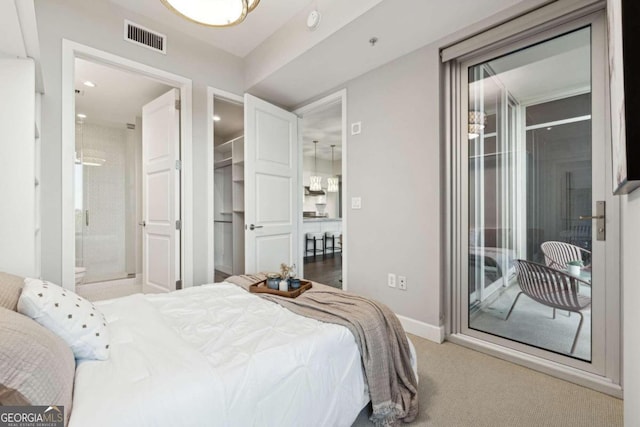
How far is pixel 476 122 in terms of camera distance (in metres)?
2.39

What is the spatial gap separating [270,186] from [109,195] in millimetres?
3163

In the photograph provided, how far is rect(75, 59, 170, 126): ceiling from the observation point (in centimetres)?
316

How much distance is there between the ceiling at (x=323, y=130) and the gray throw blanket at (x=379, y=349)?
312 centimetres

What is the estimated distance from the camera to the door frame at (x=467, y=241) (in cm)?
171

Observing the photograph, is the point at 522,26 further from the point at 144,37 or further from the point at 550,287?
the point at 144,37

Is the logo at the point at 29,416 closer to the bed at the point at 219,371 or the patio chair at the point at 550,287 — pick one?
the bed at the point at 219,371

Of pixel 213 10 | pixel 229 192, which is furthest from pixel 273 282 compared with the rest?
pixel 229 192

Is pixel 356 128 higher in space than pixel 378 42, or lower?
lower

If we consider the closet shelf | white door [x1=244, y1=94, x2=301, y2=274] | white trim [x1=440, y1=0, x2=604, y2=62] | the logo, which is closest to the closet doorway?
the closet shelf

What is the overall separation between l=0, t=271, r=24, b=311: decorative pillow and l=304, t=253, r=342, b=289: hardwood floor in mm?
3362

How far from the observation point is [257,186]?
320 cm

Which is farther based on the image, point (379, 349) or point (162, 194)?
point (162, 194)

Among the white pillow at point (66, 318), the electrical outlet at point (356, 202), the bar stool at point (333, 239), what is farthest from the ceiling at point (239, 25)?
the bar stool at point (333, 239)

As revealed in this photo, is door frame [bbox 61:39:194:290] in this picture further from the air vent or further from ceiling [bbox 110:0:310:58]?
ceiling [bbox 110:0:310:58]
